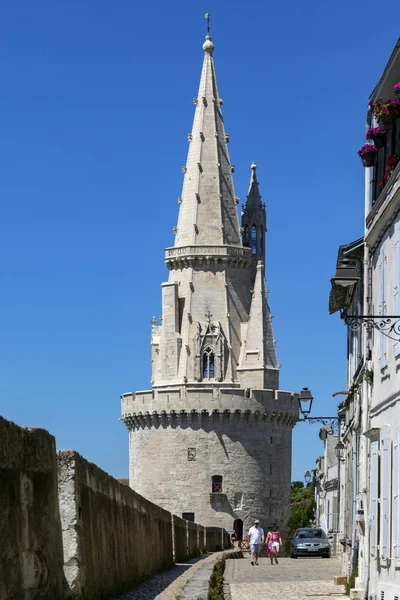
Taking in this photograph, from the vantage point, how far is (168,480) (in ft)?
247

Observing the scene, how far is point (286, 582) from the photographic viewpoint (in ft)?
85.0

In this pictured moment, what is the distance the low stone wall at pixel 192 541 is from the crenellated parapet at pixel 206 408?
97.5 feet

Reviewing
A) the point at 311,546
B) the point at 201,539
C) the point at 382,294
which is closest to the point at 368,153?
the point at 382,294

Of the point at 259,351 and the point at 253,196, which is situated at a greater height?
the point at 253,196

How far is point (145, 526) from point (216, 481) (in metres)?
52.2

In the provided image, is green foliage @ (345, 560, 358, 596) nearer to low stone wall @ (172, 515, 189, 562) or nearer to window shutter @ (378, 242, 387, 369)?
window shutter @ (378, 242, 387, 369)

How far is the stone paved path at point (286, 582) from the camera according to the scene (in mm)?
21406

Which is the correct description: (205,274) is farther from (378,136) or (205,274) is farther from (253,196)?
(378,136)

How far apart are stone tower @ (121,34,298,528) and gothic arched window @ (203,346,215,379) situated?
0.06 m

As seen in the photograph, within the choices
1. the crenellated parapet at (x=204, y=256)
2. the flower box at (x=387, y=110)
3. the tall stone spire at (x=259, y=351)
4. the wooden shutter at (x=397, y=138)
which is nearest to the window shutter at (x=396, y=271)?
the wooden shutter at (x=397, y=138)

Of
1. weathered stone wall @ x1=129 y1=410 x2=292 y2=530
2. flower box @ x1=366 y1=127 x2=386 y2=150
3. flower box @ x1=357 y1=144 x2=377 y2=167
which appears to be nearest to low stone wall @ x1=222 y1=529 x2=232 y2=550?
weathered stone wall @ x1=129 y1=410 x2=292 y2=530

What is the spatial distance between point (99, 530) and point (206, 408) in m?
60.3

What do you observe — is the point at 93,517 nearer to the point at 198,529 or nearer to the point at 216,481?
the point at 198,529

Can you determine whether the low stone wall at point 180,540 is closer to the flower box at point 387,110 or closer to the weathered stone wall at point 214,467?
the flower box at point 387,110
